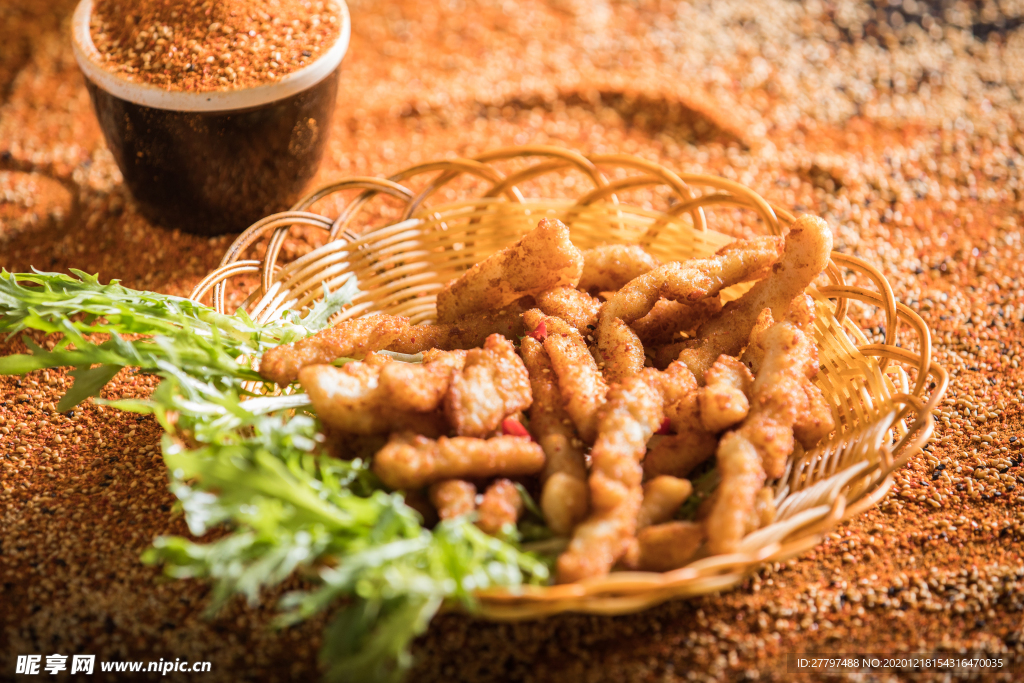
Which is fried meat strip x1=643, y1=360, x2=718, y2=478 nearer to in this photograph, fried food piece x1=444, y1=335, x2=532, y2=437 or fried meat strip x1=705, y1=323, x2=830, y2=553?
fried meat strip x1=705, y1=323, x2=830, y2=553

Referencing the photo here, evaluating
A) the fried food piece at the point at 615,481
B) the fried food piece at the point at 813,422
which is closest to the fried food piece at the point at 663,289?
the fried food piece at the point at 615,481

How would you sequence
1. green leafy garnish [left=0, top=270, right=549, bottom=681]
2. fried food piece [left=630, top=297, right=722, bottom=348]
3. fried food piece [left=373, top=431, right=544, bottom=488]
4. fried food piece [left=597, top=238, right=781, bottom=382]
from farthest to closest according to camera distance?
fried food piece [left=630, top=297, right=722, bottom=348] → fried food piece [left=597, top=238, right=781, bottom=382] → fried food piece [left=373, top=431, right=544, bottom=488] → green leafy garnish [left=0, top=270, right=549, bottom=681]

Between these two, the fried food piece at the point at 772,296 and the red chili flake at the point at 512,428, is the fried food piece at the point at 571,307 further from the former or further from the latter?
the red chili flake at the point at 512,428

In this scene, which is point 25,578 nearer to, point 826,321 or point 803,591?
point 803,591

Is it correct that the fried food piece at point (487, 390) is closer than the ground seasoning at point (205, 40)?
Yes

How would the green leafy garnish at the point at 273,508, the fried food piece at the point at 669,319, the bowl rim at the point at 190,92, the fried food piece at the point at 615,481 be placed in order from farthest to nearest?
the bowl rim at the point at 190,92, the fried food piece at the point at 669,319, the fried food piece at the point at 615,481, the green leafy garnish at the point at 273,508

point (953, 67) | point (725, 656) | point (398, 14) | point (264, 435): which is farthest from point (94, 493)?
point (953, 67)

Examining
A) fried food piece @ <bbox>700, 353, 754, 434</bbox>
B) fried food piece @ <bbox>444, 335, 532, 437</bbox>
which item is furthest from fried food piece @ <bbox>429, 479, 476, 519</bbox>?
fried food piece @ <bbox>700, 353, 754, 434</bbox>
